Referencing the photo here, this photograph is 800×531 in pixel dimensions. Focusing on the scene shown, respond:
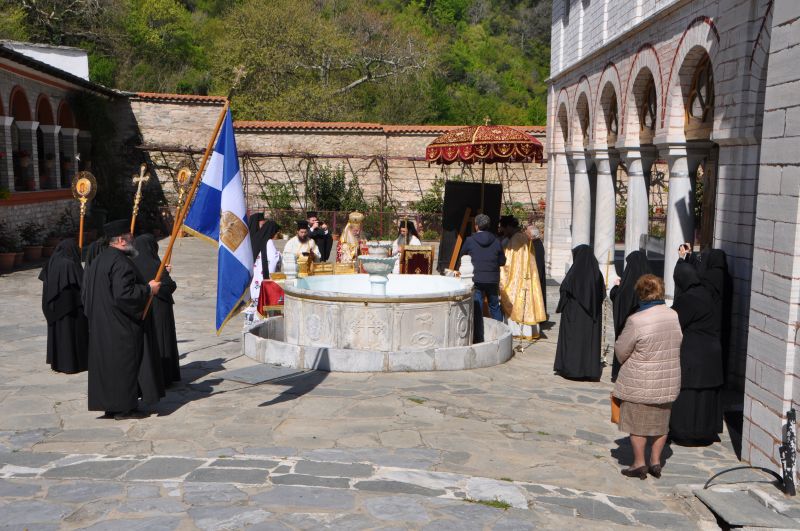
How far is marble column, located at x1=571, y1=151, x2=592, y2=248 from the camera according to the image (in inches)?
694

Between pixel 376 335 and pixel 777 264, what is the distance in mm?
4306

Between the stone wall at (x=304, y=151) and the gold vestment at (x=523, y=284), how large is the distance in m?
16.3

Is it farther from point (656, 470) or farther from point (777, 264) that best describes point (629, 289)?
point (656, 470)

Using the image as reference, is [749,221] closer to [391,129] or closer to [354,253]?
[354,253]

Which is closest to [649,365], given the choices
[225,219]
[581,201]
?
[225,219]

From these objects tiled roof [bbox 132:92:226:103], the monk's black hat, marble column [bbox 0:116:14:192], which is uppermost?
tiled roof [bbox 132:92:226:103]

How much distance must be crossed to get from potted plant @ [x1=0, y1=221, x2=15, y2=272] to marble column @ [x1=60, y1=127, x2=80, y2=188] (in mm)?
6447

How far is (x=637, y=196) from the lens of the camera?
13609 millimetres

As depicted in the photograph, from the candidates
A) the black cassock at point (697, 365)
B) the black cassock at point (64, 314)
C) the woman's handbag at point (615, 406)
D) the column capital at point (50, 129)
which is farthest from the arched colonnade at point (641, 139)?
the column capital at point (50, 129)

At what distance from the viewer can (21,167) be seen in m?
21.2

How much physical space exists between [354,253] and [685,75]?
17.3 ft

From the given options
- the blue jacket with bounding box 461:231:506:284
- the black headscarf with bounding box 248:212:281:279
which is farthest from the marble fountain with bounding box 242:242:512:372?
the black headscarf with bounding box 248:212:281:279

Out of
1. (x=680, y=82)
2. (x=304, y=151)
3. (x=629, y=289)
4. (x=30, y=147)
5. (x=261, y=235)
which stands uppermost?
(x=680, y=82)

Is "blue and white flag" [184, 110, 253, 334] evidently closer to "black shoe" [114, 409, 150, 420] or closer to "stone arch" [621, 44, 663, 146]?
"black shoe" [114, 409, 150, 420]
